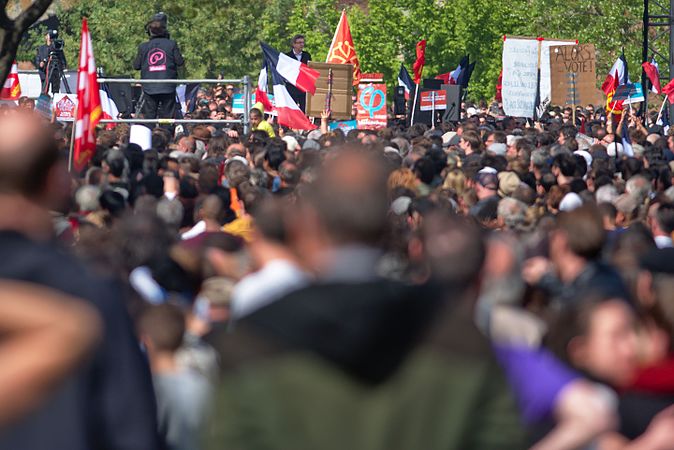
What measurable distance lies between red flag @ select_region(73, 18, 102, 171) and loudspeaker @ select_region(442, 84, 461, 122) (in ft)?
51.4

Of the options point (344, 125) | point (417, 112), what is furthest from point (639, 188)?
point (417, 112)

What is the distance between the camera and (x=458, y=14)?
143 ft

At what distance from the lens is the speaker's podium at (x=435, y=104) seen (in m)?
26.9

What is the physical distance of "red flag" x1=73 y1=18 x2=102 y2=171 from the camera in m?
10.5

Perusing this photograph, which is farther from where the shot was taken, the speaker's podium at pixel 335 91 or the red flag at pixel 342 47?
the red flag at pixel 342 47

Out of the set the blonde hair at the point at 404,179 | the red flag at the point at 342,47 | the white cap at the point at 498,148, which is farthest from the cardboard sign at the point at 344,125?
the blonde hair at the point at 404,179

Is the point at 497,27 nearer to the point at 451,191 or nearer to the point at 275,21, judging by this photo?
the point at 275,21

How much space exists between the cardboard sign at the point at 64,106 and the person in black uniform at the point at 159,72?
0.83 m

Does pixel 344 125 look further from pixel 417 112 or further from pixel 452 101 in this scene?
pixel 452 101

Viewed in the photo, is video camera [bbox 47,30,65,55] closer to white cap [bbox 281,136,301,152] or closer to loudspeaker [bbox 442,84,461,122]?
loudspeaker [bbox 442,84,461,122]

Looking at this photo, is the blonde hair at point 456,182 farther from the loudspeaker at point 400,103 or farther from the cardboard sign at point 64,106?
the loudspeaker at point 400,103

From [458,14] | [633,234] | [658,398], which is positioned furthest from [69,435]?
[458,14]

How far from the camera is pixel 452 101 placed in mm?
27047

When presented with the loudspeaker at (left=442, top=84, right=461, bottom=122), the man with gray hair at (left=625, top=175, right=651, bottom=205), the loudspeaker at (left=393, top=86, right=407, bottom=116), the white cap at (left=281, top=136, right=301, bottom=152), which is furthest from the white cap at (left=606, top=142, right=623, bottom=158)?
the loudspeaker at (left=393, top=86, right=407, bottom=116)
